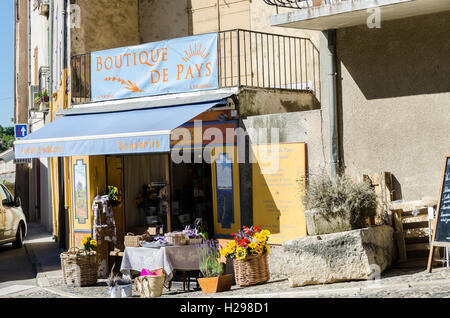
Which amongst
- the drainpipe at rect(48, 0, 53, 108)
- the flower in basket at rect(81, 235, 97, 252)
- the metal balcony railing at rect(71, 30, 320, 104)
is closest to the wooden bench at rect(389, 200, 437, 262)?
the metal balcony railing at rect(71, 30, 320, 104)

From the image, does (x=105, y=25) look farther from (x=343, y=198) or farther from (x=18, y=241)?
(x=343, y=198)

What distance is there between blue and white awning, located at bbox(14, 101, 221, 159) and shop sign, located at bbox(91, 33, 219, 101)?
0.58 metres

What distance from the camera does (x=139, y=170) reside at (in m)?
13.5

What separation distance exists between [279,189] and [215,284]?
2.04m

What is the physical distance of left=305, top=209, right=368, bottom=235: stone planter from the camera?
9.12 meters

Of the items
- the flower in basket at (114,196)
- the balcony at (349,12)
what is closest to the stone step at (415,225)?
the balcony at (349,12)

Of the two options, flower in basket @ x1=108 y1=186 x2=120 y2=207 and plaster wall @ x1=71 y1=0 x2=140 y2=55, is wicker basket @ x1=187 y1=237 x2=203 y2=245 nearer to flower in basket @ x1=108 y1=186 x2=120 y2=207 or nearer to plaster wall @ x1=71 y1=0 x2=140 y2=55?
flower in basket @ x1=108 y1=186 x2=120 y2=207

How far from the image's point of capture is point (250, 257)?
32.8ft

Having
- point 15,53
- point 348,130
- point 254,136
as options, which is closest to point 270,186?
point 254,136

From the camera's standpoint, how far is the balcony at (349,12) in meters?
9.10

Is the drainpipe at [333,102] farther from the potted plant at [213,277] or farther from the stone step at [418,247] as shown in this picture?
the potted plant at [213,277]

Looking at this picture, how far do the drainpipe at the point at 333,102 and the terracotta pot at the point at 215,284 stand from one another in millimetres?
2309

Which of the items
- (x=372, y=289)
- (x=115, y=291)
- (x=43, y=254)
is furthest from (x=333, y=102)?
(x=43, y=254)

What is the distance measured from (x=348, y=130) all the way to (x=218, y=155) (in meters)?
2.46
